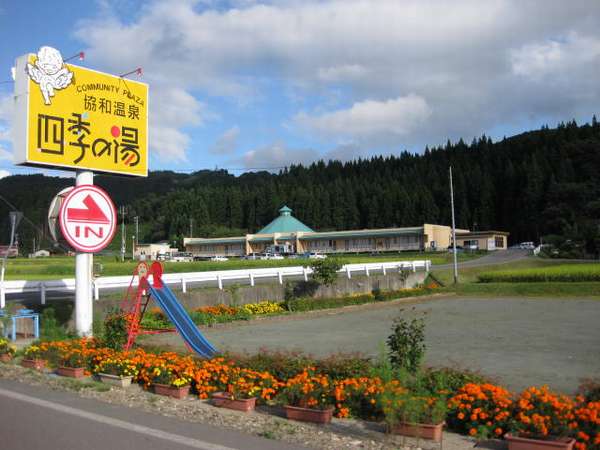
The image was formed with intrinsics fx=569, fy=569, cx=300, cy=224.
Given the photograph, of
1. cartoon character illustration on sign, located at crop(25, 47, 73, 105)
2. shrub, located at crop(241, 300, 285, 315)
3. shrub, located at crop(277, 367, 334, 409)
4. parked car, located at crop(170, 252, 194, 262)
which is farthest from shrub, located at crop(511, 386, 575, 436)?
parked car, located at crop(170, 252, 194, 262)

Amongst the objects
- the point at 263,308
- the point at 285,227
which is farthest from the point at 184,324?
the point at 285,227

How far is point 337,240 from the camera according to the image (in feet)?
294

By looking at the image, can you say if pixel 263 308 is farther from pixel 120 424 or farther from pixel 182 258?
pixel 182 258

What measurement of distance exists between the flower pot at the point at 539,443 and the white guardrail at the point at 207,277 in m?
14.1

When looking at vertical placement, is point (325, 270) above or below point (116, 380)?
above

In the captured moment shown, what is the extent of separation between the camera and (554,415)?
5.52 metres

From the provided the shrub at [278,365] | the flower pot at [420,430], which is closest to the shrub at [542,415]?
the flower pot at [420,430]

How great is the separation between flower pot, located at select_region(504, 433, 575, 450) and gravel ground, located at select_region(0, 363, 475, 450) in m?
0.61

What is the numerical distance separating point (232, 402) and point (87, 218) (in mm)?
6260

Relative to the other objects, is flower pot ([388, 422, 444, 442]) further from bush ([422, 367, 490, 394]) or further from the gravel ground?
bush ([422, 367, 490, 394])

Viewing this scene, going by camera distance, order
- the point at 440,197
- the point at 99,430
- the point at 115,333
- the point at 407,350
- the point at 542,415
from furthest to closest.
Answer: the point at 440,197 → the point at 115,333 → the point at 407,350 → the point at 99,430 → the point at 542,415

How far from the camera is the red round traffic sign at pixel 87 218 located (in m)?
11.6

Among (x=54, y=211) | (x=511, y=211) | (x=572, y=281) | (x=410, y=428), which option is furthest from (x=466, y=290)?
(x=511, y=211)

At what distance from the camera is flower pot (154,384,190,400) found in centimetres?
827
